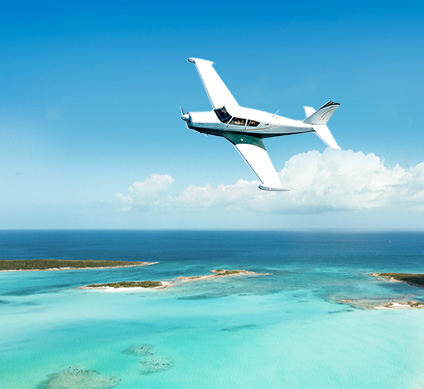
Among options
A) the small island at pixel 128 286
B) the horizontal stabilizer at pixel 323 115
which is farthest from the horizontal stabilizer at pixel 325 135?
the small island at pixel 128 286

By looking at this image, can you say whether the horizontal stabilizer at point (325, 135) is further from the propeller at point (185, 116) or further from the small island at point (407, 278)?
the small island at point (407, 278)

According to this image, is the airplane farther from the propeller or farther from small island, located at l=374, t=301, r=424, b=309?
small island, located at l=374, t=301, r=424, b=309

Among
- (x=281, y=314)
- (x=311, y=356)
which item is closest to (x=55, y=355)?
(x=311, y=356)

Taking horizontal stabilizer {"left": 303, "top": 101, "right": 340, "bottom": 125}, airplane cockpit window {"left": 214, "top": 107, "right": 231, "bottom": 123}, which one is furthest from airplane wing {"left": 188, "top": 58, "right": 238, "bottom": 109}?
horizontal stabilizer {"left": 303, "top": 101, "right": 340, "bottom": 125}

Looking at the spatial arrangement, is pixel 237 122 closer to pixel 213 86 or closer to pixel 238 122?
pixel 238 122

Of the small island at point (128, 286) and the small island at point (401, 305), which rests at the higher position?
the small island at point (128, 286)

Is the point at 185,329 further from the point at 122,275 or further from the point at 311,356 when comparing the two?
the point at 122,275

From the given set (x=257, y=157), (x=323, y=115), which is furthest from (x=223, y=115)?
(x=323, y=115)
